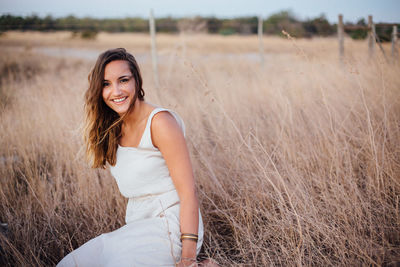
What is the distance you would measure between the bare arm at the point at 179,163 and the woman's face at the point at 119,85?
9.9 inches

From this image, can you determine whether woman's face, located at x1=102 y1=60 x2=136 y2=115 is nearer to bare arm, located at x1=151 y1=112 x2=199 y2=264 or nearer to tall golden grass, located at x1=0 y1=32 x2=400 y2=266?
bare arm, located at x1=151 y1=112 x2=199 y2=264

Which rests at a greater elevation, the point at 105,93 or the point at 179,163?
the point at 105,93

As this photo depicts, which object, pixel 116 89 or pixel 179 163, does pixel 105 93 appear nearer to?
pixel 116 89

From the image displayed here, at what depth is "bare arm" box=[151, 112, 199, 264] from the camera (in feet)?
4.60

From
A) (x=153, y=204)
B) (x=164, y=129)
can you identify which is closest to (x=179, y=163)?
(x=164, y=129)

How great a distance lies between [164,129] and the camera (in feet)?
4.62

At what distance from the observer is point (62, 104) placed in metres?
3.83

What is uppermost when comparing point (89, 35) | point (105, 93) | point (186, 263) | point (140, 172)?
point (89, 35)

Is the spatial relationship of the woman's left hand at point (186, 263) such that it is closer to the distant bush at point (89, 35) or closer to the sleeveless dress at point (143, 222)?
the sleeveless dress at point (143, 222)

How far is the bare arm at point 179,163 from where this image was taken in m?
1.40

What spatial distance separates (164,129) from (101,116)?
0.53m

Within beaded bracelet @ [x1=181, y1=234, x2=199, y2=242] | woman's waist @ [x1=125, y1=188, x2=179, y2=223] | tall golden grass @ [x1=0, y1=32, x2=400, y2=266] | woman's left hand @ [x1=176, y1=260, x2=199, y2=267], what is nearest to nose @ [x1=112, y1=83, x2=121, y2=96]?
woman's waist @ [x1=125, y1=188, x2=179, y2=223]

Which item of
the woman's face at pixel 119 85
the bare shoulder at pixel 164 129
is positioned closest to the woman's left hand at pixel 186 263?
the bare shoulder at pixel 164 129

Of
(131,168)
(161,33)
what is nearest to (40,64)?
(131,168)
